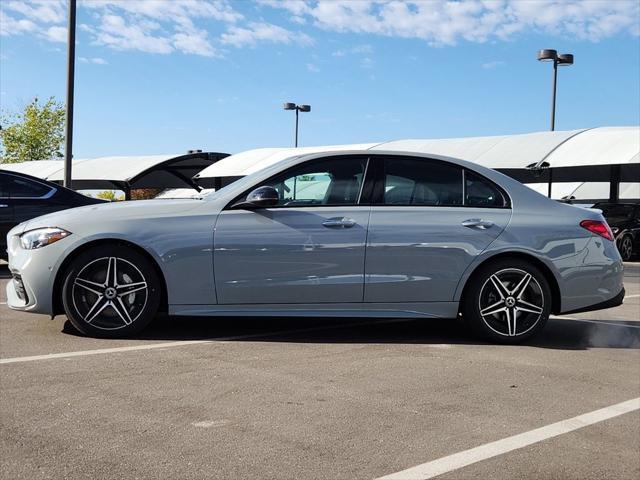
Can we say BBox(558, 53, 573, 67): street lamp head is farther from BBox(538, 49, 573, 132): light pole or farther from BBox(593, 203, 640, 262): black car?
BBox(593, 203, 640, 262): black car

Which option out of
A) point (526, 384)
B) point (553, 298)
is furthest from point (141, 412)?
point (553, 298)

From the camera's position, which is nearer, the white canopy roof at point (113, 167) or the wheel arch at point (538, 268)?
the wheel arch at point (538, 268)

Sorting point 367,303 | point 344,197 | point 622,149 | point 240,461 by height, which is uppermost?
point 622,149

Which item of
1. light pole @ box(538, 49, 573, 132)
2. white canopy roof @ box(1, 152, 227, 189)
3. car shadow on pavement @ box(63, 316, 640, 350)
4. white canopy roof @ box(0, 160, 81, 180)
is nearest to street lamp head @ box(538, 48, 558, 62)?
light pole @ box(538, 49, 573, 132)

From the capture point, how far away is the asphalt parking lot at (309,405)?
125 inches

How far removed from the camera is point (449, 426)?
372 centimetres

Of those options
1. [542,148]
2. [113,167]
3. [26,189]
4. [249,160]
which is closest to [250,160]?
[249,160]

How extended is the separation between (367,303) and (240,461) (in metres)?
2.67

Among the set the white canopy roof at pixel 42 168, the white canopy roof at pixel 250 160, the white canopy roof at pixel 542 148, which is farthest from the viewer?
the white canopy roof at pixel 42 168

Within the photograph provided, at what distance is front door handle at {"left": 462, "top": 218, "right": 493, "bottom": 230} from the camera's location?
5.81 metres

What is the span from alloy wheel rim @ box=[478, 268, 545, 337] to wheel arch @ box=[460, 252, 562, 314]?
0.11 m

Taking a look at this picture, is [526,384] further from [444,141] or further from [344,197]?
[444,141]

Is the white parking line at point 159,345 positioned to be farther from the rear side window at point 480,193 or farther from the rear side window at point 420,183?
the rear side window at point 480,193

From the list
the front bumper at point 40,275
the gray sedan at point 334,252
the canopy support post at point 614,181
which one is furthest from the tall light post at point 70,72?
the canopy support post at point 614,181
